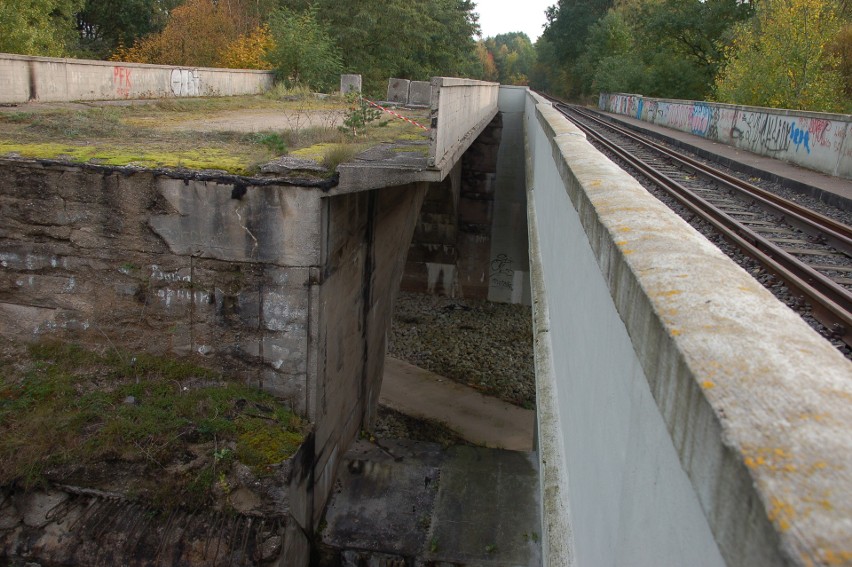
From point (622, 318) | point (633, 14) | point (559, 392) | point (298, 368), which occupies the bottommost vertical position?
point (298, 368)

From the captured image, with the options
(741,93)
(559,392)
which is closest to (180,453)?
(559,392)

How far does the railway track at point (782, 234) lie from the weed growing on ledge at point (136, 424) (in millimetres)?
4721

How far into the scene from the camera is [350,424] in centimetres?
922

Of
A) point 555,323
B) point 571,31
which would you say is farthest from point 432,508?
point 571,31

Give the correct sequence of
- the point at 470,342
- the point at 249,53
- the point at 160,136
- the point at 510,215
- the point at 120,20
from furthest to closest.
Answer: the point at 120,20
the point at 510,215
the point at 249,53
the point at 470,342
the point at 160,136

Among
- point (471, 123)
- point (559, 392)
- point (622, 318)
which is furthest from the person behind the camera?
point (471, 123)

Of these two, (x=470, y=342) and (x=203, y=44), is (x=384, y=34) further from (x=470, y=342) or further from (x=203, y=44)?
(x=470, y=342)

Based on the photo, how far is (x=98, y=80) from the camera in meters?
13.0

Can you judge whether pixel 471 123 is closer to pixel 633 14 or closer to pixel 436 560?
pixel 436 560

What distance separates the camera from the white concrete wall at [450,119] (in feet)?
23.3

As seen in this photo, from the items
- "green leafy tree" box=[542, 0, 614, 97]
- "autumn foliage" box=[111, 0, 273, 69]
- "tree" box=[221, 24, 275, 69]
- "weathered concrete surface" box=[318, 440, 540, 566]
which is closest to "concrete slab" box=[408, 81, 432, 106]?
"tree" box=[221, 24, 275, 69]

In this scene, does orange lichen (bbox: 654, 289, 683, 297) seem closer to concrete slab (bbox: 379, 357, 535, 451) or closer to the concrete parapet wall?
the concrete parapet wall

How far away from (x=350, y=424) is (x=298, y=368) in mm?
2270

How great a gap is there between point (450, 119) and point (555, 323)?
4537 millimetres
